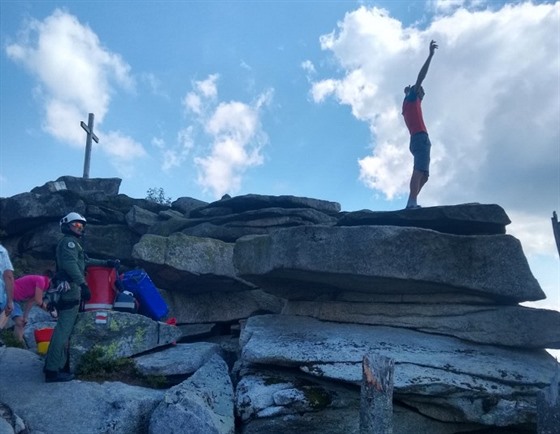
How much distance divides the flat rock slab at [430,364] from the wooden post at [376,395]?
176 cm

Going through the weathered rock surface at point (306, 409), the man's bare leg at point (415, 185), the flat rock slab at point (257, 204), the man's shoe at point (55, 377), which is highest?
the flat rock slab at point (257, 204)

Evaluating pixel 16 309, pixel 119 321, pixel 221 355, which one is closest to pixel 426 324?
pixel 221 355

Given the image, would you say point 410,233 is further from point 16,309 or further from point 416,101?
point 16,309

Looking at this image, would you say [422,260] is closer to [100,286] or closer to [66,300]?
[100,286]

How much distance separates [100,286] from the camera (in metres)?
11.4

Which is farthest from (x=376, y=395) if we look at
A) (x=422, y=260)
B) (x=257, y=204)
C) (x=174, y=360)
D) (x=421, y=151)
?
(x=257, y=204)

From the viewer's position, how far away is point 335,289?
12656 millimetres

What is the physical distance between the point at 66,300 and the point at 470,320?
8.18 metres

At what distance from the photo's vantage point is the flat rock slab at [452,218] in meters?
11.8

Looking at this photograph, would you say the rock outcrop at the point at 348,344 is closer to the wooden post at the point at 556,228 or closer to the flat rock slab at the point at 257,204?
the wooden post at the point at 556,228

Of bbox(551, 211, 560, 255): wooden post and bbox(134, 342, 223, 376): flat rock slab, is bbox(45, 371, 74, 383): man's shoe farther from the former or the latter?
bbox(551, 211, 560, 255): wooden post

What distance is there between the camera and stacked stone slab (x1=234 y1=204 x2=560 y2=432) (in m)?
9.81

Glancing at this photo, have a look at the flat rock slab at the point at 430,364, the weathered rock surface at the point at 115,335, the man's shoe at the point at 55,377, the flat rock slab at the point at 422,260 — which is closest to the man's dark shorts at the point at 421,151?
the flat rock slab at the point at 422,260

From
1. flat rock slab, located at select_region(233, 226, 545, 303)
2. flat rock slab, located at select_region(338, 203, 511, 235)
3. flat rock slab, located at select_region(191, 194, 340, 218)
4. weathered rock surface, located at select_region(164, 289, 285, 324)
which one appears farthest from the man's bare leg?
flat rock slab, located at select_region(191, 194, 340, 218)
